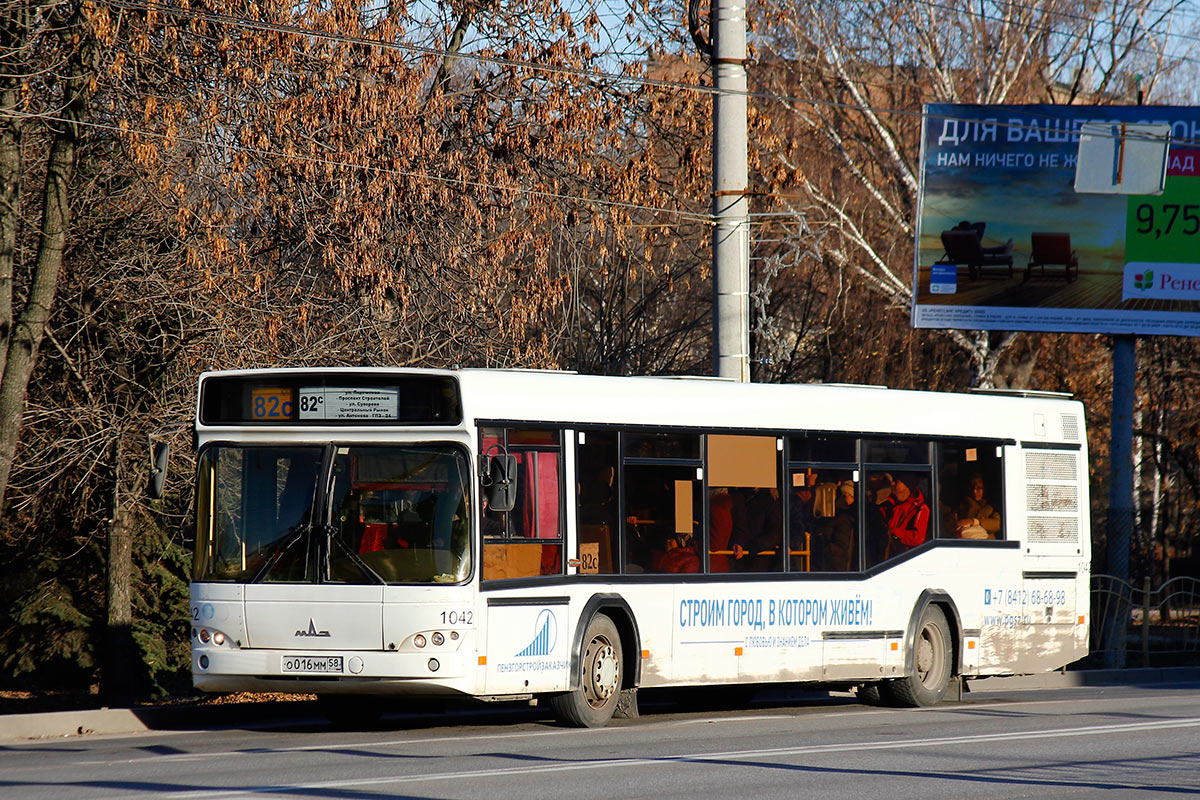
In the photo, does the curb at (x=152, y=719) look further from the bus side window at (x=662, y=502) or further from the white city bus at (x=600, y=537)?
the bus side window at (x=662, y=502)

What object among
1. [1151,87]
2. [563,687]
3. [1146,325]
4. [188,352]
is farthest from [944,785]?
[1151,87]

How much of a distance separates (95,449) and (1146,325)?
53.1ft

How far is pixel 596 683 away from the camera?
1321 cm

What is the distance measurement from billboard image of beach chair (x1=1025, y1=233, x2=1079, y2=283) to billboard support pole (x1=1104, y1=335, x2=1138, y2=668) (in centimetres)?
131

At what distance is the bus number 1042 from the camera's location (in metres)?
11.8

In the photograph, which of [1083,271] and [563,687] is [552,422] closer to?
[563,687]

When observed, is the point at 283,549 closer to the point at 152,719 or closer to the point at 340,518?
the point at 340,518

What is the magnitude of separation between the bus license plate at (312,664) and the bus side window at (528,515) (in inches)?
47.6

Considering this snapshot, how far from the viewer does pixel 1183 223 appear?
85.7 ft

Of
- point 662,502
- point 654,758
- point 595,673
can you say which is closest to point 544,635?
point 595,673

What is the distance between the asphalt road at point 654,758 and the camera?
947 cm

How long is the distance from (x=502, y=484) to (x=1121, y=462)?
1664 cm

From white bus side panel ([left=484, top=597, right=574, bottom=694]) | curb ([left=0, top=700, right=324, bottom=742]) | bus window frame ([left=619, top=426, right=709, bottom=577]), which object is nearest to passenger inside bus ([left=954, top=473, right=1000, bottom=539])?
bus window frame ([left=619, top=426, right=709, bottom=577])

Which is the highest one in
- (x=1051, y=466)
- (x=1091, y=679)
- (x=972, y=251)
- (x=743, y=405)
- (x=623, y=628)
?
(x=972, y=251)
